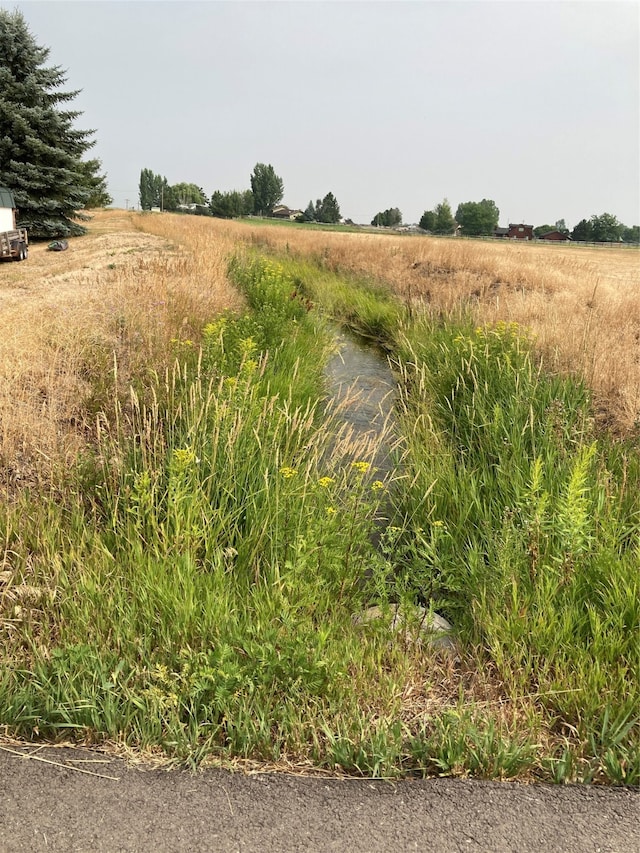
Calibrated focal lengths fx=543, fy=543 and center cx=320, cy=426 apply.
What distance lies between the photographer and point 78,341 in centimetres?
564

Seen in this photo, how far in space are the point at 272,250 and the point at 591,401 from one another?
66.0 feet

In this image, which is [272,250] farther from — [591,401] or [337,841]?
[337,841]

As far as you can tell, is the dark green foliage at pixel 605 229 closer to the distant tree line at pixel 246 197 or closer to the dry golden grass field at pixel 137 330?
the distant tree line at pixel 246 197

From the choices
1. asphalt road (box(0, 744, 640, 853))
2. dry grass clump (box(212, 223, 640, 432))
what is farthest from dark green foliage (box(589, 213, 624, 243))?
asphalt road (box(0, 744, 640, 853))

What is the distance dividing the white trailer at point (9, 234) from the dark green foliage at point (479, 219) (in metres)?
102

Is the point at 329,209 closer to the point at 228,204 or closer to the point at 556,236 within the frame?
the point at 228,204

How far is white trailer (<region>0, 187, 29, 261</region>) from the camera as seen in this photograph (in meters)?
15.1

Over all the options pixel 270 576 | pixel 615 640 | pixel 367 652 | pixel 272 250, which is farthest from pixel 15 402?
pixel 272 250

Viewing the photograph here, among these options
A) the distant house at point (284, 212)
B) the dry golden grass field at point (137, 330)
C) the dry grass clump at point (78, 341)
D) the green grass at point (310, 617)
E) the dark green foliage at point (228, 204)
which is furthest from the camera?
the distant house at point (284, 212)

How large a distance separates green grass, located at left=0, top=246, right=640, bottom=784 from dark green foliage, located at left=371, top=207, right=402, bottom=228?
124 m

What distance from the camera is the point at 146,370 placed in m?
5.38

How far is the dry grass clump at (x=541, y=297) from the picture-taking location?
545cm

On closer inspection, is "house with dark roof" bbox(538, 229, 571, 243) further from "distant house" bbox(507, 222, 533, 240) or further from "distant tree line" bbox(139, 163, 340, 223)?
"distant tree line" bbox(139, 163, 340, 223)

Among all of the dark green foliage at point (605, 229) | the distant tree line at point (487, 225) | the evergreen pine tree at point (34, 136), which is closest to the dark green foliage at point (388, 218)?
the distant tree line at point (487, 225)
